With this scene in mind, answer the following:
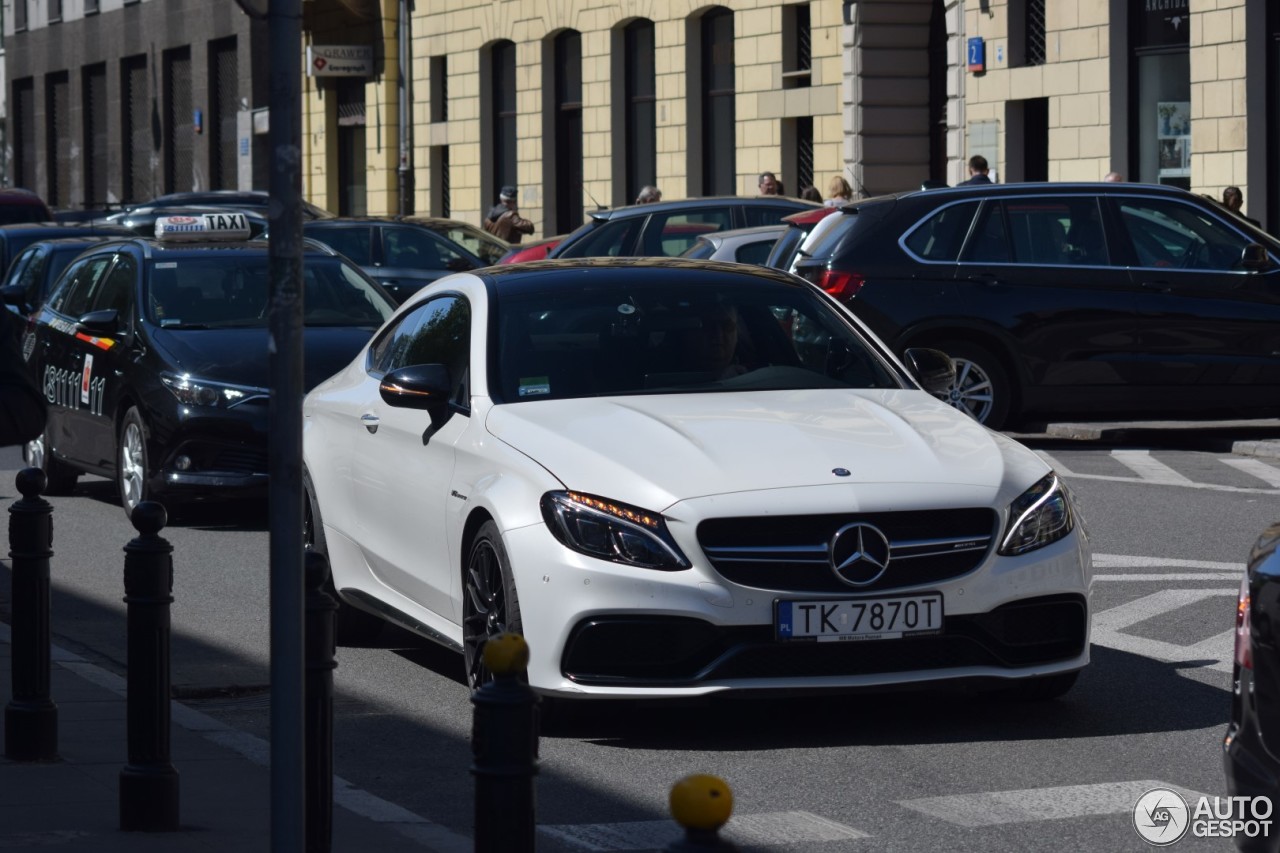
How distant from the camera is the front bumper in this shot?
21.9 ft

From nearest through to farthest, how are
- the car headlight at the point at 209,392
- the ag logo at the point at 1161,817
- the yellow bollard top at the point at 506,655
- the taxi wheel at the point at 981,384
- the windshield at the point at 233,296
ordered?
the yellow bollard top at the point at 506,655
the ag logo at the point at 1161,817
the car headlight at the point at 209,392
the windshield at the point at 233,296
the taxi wheel at the point at 981,384

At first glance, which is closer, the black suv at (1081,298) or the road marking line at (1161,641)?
the road marking line at (1161,641)

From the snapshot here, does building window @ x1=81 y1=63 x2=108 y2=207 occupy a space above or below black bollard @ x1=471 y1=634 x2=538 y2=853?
above

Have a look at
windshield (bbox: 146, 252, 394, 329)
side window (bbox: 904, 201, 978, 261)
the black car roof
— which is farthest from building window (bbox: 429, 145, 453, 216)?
windshield (bbox: 146, 252, 394, 329)

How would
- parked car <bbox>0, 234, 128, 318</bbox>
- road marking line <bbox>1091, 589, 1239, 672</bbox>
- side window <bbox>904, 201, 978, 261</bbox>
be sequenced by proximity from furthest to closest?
parked car <bbox>0, 234, 128, 318</bbox>
side window <bbox>904, 201, 978, 261</bbox>
road marking line <bbox>1091, 589, 1239, 672</bbox>

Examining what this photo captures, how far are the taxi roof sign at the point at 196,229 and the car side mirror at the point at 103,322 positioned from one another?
1125 millimetres

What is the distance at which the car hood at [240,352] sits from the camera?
12.6m

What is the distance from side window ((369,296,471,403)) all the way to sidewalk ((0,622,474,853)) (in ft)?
5.00

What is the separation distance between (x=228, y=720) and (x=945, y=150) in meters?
23.8

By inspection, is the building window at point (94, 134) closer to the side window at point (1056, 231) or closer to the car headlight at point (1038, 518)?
the side window at point (1056, 231)

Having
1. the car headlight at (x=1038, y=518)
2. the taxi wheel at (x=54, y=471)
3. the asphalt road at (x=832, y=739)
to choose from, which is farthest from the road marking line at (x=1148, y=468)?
the car headlight at (x=1038, y=518)

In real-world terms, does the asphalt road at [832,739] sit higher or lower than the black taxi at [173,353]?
lower

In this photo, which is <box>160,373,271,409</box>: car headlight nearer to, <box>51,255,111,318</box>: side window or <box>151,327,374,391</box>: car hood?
<box>151,327,374,391</box>: car hood

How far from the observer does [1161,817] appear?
5.98 m
